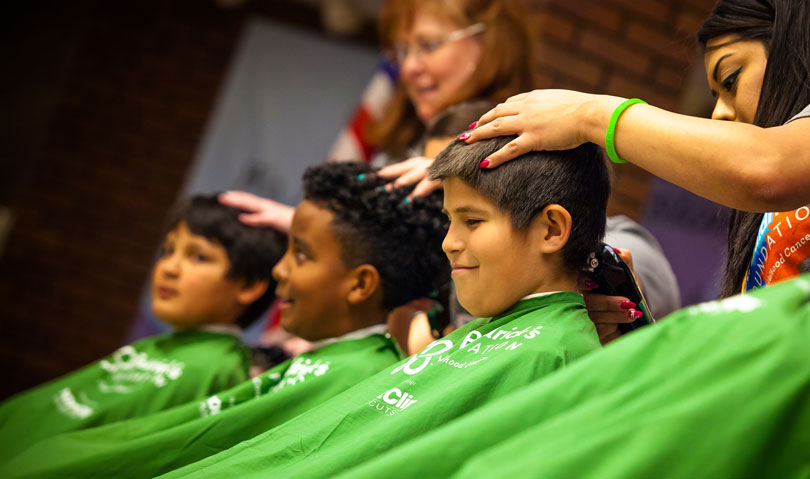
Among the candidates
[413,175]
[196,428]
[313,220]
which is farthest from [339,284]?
A: [196,428]

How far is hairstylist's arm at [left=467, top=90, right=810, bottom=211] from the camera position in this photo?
974mm

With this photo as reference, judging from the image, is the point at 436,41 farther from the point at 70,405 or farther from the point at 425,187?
the point at 70,405

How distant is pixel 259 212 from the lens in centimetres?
229

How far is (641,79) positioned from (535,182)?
2.23 m

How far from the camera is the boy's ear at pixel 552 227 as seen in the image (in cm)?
124

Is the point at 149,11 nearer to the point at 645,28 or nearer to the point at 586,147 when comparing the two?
the point at 645,28

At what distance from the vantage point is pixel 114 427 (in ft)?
5.49

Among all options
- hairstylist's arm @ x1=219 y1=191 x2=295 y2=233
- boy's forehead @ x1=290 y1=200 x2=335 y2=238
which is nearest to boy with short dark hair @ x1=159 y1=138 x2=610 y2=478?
boy's forehead @ x1=290 y1=200 x2=335 y2=238

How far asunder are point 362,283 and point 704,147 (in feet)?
2.98

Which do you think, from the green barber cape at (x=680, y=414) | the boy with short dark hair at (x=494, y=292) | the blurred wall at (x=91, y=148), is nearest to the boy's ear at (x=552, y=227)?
the boy with short dark hair at (x=494, y=292)

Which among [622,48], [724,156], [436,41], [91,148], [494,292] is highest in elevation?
[91,148]

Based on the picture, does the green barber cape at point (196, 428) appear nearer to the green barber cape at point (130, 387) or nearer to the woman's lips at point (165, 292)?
the green barber cape at point (130, 387)

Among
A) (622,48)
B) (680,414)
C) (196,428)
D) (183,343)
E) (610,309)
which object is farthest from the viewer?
(622,48)

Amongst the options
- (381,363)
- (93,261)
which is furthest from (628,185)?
(93,261)
